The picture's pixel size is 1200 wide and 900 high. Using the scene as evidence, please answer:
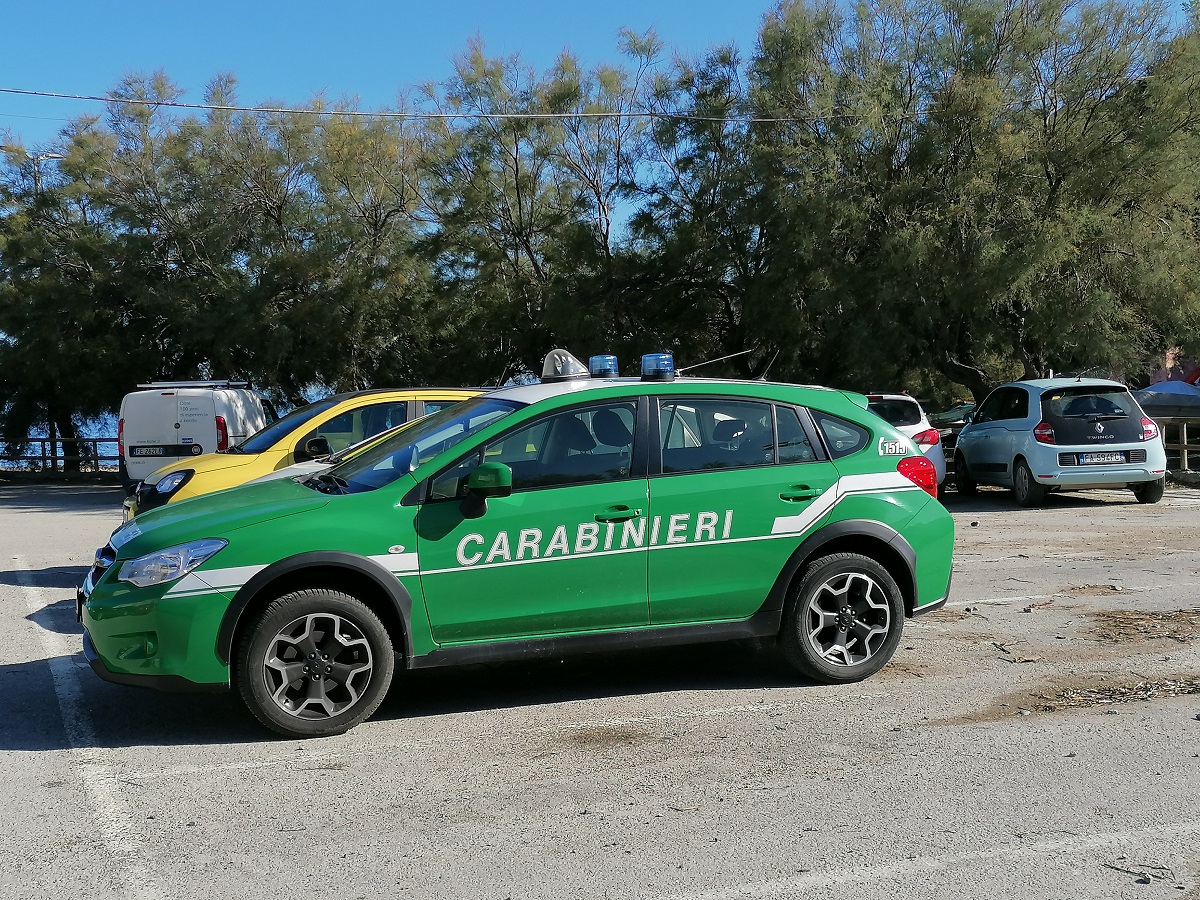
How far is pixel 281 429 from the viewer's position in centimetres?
1039

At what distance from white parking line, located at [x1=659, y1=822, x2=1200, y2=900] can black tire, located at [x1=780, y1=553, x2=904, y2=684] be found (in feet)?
7.01

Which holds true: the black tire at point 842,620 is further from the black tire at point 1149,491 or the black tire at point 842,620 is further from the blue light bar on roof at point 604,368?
the black tire at point 1149,491

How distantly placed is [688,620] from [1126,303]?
16.2 meters

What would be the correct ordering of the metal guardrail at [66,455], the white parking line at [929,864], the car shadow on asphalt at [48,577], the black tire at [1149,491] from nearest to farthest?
the white parking line at [929,864], the car shadow on asphalt at [48,577], the black tire at [1149,491], the metal guardrail at [66,455]

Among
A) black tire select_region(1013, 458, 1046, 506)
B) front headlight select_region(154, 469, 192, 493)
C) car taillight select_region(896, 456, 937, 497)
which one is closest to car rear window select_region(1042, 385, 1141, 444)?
black tire select_region(1013, 458, 1046, 506)

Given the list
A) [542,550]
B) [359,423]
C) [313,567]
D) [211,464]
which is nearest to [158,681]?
[313,567]

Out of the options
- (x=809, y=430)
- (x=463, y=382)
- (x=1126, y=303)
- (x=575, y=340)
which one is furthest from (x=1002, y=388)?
(x=463, y=382)

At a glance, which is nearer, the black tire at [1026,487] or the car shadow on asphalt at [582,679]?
the car shadow on asphalt at [582,679]

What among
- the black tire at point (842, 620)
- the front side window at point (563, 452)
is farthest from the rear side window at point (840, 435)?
the front side window at point (563, 452)

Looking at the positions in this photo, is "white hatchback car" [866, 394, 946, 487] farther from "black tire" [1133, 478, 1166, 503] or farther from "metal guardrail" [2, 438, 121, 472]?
"metal guardrail" [2, 438, 121, 472]

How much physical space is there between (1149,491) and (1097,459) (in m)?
1.34

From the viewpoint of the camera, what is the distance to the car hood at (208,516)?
17.4 ft

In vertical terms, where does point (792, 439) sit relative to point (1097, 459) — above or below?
above

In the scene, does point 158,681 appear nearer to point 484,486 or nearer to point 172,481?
point 484,486
